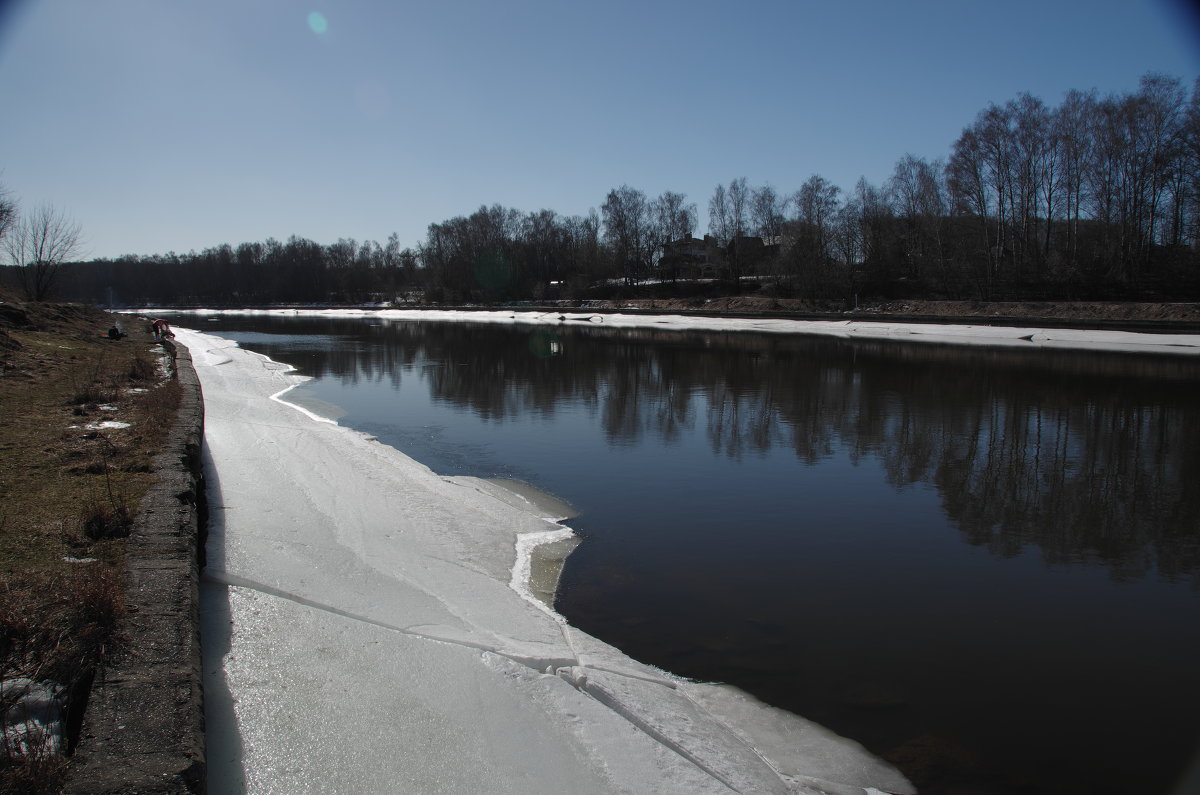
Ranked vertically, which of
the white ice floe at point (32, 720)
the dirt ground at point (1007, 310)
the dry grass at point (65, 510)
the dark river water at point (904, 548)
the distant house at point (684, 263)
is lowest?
the dark river water at point (904, 548)

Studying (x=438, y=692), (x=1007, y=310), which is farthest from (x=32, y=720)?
(x=1007, y=310)

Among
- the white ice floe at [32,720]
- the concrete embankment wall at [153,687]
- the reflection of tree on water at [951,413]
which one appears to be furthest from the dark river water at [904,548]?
the white ice floe at [32,720]

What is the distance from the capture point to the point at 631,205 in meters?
97.9

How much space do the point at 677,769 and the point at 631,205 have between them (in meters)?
97.6

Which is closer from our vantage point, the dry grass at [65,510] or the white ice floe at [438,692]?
the dry grass at [65,510]

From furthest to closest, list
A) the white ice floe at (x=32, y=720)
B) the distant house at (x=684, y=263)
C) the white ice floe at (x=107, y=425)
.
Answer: the distant house at (x=684, y=263) < the white ice floe at (x=107, y=425) < the white ice floe at (x=32, y=720)

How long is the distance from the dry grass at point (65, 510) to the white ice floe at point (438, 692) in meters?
0.87

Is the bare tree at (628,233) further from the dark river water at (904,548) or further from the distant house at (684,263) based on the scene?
the dark river water at (904,548)

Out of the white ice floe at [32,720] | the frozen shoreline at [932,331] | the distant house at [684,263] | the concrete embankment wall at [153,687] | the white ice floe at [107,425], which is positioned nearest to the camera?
the concrete embankment wall at [153,687]

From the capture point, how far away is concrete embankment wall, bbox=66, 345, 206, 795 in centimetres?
331

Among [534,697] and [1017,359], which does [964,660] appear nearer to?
[534,697]

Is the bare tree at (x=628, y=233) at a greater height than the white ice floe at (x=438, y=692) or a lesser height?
greater

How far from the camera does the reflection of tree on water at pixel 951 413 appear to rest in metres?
10.2

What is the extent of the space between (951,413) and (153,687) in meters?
18.2
